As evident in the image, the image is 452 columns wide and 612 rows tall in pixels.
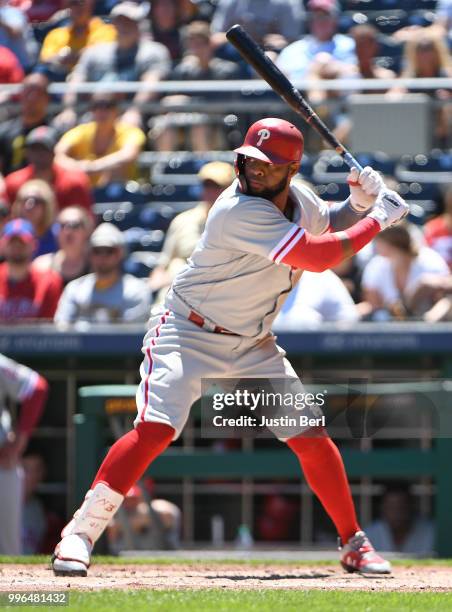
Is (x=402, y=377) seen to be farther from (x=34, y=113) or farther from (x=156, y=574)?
(x=34, y=113)

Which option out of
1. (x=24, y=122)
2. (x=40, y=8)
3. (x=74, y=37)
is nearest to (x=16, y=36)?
(x=74, y=37)

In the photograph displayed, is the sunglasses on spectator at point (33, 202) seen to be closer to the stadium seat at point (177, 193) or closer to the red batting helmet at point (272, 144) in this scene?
the stadium seat at point (177, 193)

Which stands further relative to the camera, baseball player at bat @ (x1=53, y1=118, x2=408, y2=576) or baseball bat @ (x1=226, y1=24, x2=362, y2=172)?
baseball bat @ (x1=226, y1=24, x2=362, y2=172)

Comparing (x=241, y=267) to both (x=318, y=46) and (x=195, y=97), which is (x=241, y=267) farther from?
(x=318, y=46)

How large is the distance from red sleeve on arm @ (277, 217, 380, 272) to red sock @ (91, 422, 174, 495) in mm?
747

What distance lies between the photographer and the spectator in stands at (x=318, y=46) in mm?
9477

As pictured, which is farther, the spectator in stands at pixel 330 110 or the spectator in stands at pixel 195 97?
the spectator in stands at pixel 195 97

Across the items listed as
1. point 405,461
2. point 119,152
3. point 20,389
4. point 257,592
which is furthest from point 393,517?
point 119,152

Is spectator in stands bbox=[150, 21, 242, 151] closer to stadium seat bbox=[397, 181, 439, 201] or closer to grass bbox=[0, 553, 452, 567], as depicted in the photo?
stadium seat bbox=[397, 181, 439, 201]

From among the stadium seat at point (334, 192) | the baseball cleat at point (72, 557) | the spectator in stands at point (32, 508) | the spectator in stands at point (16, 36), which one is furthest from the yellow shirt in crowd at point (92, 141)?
the baseball cleat at point (72, 557)

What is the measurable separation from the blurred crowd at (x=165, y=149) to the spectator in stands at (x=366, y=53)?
0.01 meters

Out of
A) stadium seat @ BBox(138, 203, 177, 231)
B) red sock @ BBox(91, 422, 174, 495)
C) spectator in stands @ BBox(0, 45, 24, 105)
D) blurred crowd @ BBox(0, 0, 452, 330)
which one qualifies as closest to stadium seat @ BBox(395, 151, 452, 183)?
blurred crowd @ BBox(0, 0, 452, 330)

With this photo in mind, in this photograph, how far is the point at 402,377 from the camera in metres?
7.13

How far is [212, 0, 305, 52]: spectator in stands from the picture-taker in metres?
9.73
